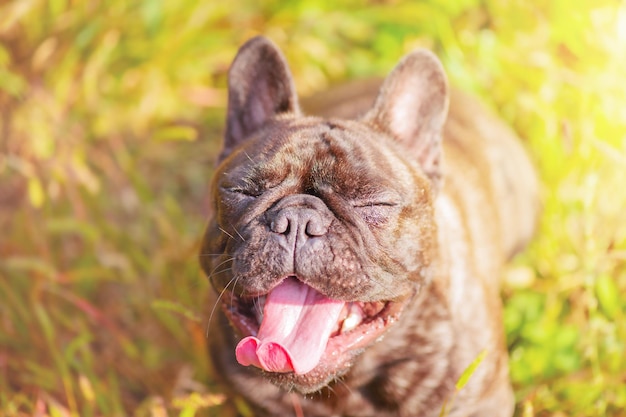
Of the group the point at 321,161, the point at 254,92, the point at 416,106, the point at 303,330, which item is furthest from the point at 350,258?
the point at 254,92

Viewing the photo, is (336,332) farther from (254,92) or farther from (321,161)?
(254,92)

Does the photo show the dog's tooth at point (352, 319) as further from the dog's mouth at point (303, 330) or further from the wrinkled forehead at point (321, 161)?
the wrinkled forehead at point (321, 161)

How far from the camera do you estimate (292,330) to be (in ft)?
8.94

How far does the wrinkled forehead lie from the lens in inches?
111

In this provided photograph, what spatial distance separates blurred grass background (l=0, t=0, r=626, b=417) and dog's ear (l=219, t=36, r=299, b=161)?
22.6 inches

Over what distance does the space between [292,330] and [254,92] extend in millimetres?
1297

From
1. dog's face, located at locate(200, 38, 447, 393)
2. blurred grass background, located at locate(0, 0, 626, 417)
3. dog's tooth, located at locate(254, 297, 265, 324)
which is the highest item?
dog's face, located at locate(200, 38, 447, 393)

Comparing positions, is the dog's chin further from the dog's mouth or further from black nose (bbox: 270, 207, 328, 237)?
black nose (bbox: 270, 207, 328, 237)

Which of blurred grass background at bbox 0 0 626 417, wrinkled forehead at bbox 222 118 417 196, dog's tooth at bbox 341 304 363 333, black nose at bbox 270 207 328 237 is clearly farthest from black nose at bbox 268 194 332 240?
blurred grass background at bbox 0 0 626 417

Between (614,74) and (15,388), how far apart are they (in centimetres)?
416

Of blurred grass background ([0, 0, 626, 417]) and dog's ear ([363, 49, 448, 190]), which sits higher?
dog's ear ([363, 49, 448, 190])

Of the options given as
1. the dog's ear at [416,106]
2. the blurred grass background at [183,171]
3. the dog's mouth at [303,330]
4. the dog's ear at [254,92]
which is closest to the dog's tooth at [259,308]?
the dog's mouth at [303,330]

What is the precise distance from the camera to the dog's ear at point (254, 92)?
340 centimetres

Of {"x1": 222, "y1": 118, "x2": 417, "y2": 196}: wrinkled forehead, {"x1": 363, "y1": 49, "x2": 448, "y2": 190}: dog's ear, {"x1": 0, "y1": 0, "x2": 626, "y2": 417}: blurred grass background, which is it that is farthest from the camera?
{"x1": 0, "y1": 0, "x2": 626, "y2": 417}: blurred grass background
